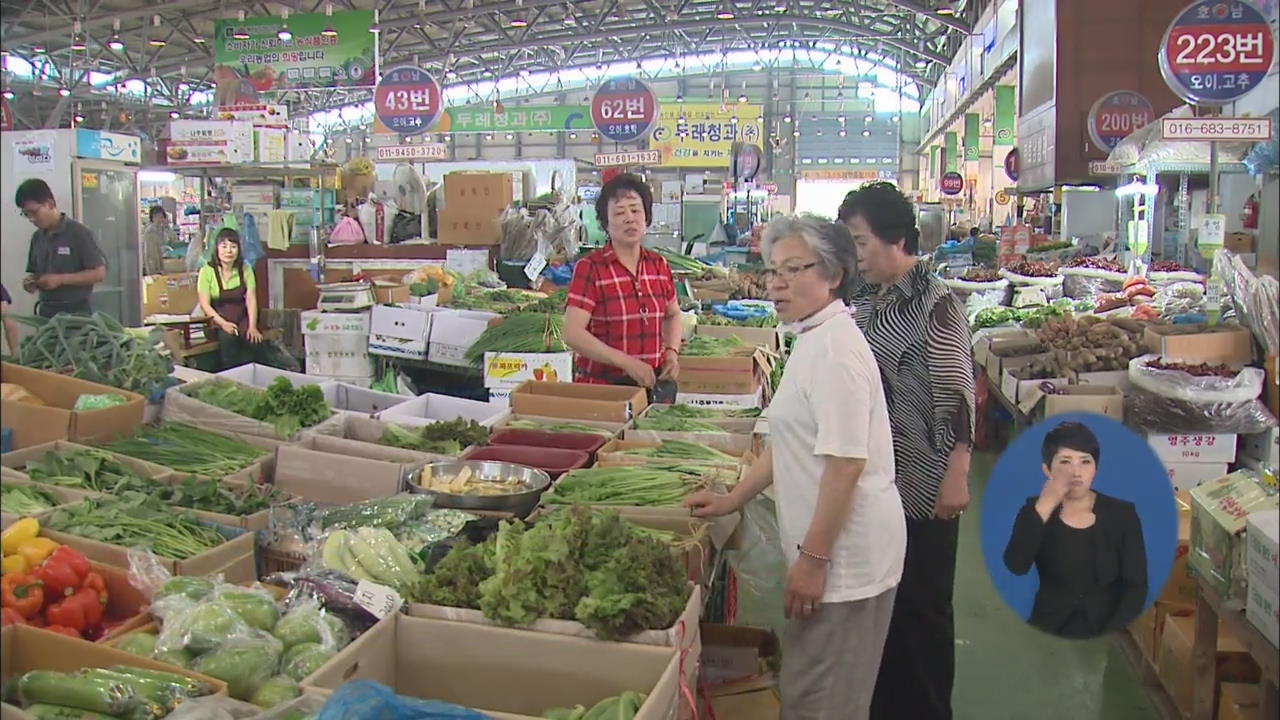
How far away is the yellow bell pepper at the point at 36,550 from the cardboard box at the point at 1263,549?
3.00 meters

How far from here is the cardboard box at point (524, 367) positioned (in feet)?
19.7

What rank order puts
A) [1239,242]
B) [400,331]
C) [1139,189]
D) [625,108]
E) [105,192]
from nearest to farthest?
1. [400,331]
2. [1239,242]
3. [105,192]
4. [1139,189]
5. [625,108]

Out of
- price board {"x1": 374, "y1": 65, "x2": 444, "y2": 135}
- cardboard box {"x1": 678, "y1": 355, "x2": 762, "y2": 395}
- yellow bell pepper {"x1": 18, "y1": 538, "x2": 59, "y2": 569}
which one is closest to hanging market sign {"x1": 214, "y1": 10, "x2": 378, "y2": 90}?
price board {"x1": 374, "y1": 65, "x2": 444, "y2": 135}

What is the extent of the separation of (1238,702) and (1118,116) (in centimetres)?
944

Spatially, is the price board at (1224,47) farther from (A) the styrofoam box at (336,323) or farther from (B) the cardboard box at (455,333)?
(A) the styrofoam box at (336,323)

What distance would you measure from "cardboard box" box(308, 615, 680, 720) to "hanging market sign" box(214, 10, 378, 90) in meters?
12.1

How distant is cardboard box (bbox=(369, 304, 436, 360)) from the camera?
23.0 feet

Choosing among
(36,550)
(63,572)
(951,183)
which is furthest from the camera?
(951,183)

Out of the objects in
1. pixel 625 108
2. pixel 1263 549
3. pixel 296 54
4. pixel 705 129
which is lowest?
pixel 1263 549

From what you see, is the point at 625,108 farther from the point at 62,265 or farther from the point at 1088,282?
the point at 62,265

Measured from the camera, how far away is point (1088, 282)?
9.03 metres

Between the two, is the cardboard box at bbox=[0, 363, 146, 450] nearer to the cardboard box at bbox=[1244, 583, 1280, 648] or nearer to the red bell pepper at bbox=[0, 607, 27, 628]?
the red bell pepper at bbox=[0, 607, 27, 628]

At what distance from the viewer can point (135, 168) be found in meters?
9.33

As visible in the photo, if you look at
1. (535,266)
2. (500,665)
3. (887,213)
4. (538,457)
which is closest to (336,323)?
(535,266)
